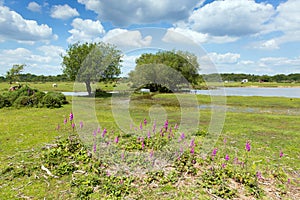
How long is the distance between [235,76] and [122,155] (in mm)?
167325

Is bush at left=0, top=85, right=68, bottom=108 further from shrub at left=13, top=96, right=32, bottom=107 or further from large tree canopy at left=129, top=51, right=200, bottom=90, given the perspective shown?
large tree canopy at left=129, top=51, right=200, bottom=90

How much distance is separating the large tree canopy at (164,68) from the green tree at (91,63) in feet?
17.7

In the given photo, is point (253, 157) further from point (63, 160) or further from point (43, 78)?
point (43, 78)

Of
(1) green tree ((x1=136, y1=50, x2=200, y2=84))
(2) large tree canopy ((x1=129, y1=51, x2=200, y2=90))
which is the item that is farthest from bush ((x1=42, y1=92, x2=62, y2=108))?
(1) green tree ((x1=136, y1=50, x2=200, y2=84))

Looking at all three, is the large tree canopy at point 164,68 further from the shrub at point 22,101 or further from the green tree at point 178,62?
the shrub at point 22,101

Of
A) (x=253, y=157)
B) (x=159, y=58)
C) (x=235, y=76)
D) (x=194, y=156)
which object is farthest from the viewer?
(x=235, y=76)

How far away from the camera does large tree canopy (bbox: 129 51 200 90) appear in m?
25.2

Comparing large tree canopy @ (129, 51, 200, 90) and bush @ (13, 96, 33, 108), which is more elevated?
large tree canopy @ (129, 51, 200, 90)

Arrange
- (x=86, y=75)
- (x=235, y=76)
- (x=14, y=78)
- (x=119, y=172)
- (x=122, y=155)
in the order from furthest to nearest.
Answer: (x=235, y=76)
(x=14, y=78)
(x=86, y=75)
(x=122, y=155)
(x=119, y=172)

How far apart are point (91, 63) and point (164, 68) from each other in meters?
11.5

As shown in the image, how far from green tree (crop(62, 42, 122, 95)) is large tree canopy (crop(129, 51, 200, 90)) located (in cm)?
538

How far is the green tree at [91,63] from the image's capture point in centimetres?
3111

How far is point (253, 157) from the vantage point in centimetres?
692

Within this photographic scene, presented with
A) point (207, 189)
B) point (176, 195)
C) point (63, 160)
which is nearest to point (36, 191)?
point (63, 160)
